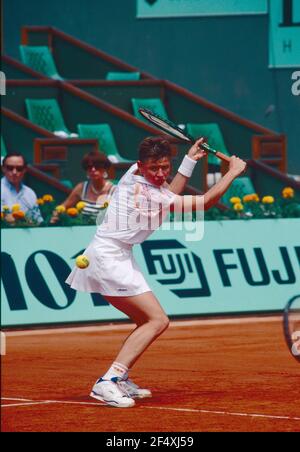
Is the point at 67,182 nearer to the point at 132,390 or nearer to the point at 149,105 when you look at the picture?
the point at 149,105

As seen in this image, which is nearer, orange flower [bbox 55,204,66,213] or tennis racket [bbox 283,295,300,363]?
tennis racket [bbox 283,295,300,363]

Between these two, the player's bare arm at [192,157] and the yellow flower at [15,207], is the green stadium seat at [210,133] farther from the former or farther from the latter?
the player's bare arm at [192,157]

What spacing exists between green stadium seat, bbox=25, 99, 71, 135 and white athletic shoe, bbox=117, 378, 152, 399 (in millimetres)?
9710

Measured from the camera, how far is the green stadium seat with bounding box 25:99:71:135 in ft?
62.8

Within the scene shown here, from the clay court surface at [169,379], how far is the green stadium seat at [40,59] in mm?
7585

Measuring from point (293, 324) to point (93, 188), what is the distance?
4.99 metres

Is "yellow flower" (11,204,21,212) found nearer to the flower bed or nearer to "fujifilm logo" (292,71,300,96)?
the flower bed

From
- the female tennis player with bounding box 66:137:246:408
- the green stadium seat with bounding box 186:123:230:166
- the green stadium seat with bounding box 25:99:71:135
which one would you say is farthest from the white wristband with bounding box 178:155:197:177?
the green stadium seat with bounding box 186:123:230:166

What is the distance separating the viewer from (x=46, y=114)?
19.3 meters

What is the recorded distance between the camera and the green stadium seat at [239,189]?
18.2 meters

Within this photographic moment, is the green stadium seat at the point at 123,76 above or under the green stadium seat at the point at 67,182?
above

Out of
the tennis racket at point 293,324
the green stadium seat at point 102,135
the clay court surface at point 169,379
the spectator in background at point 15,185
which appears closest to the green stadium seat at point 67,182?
the green stadium seat at point 102,135

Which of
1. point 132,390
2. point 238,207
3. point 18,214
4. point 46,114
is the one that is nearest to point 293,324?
point 132,390

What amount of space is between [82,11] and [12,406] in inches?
557
